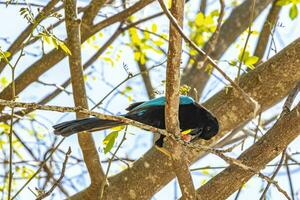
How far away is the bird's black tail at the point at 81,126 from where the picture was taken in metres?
3.43

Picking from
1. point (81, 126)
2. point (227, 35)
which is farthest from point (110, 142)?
point (227, 35)

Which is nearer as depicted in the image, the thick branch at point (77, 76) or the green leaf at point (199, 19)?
the thick branch at point (77, 76)

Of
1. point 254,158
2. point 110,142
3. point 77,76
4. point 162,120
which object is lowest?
point 254,158

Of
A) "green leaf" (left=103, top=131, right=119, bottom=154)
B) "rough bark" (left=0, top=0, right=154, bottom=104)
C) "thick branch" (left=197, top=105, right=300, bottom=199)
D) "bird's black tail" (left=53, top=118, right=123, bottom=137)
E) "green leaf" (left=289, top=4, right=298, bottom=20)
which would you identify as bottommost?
"thick branch" (left=197, top=105, right=300, bottom=199)

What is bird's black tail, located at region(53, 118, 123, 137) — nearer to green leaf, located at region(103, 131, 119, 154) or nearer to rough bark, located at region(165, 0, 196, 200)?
green leaf, located at region(103, 131, 119, 154)

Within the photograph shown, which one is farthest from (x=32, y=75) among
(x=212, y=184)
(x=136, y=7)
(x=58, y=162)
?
(x=212, y=184)

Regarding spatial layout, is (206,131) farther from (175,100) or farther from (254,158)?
(175,100)

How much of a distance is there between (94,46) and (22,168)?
123cm

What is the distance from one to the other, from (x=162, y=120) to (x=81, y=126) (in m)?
0.68

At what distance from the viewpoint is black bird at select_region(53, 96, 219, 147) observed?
3.57 metres

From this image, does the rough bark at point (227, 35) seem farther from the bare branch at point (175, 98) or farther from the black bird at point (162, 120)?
the bare branch at point (175, 98)

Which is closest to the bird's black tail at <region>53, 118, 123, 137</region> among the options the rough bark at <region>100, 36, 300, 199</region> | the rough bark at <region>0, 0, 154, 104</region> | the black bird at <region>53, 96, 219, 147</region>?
the black bird at <region>53, 96, 219, 147</region>

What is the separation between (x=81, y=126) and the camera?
3520 millimetres

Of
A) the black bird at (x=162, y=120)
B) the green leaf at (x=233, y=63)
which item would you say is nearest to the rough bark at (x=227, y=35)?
the black bird at (x=162, y=120)
